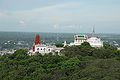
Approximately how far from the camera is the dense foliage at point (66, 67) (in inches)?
895

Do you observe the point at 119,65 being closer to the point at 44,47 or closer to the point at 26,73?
the point at 26,73

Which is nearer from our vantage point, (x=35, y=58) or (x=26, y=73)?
(x=26, y=73)

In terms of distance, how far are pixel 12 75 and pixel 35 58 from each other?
4783mm

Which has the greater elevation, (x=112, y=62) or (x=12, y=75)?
(x=112, y=62)

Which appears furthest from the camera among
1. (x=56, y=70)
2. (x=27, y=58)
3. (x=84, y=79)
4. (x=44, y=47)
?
(x=44, y=47)

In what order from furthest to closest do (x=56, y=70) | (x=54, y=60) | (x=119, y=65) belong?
(x=54, y=60), (x=56, y=70), (x=119, y=65)

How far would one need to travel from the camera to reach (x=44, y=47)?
3969 centimetres

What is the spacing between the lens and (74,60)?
27750mm

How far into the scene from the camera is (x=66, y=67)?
26.6 m

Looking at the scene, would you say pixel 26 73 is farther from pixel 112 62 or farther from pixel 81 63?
pixel 112 62

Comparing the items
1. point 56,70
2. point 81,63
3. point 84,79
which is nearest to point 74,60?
point 81,63

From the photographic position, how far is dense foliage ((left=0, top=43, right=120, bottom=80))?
22734 millimetres

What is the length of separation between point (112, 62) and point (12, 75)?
1135cm

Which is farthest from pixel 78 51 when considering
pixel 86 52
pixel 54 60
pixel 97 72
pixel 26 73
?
pixel 97 72
